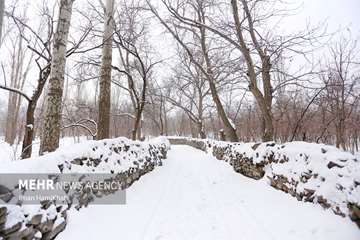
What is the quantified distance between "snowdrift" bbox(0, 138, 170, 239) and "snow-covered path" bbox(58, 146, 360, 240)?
222 millimetres

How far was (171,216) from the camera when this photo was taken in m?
3.16

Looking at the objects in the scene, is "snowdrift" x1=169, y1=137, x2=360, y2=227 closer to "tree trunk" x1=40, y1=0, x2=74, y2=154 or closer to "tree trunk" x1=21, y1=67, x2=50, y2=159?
"tree trunk" x1=40, y1=0, x2=74, y2=154

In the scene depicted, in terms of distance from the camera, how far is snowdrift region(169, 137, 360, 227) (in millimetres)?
2463

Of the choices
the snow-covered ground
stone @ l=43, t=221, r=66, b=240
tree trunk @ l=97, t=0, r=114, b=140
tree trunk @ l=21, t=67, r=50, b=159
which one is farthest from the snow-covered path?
tree trunk @ l=21, t=67, r=50, b=159

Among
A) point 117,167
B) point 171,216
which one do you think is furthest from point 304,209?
point 117,167

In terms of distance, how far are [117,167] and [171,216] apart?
156cm

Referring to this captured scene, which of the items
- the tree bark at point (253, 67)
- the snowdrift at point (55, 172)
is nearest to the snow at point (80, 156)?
the snowdrift at point (55, 172)

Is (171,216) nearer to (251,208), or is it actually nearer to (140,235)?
(140,235)

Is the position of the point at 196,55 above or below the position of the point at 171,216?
above

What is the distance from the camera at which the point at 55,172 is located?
2.49 metres

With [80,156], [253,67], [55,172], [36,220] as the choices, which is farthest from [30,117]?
[253,67]

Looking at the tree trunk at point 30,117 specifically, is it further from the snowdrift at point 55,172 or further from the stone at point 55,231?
the stone at point 55,231

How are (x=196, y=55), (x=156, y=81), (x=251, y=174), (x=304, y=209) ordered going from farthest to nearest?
(x=156, y=81)
(x=196, y=55)
(x=251, y=174)
(x=304, y=209)

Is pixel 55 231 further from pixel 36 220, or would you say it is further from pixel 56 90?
pixel 56 90
